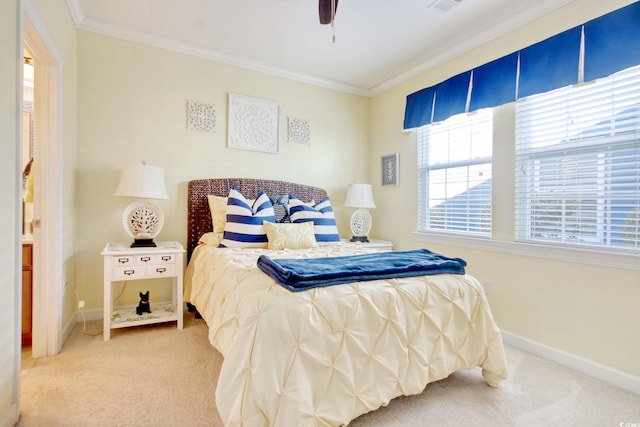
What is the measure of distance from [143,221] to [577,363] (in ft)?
11.6

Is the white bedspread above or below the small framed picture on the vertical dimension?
below

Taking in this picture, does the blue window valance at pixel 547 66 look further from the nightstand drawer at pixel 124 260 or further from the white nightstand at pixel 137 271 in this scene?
the nightstand drawer at pixel 124 260

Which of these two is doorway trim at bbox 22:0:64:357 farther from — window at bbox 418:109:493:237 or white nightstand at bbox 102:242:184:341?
window at bbox 418:109:493:237

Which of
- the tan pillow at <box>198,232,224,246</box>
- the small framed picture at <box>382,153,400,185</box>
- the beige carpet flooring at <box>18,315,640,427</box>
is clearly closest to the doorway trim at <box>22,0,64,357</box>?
the beige carpet flooring at <box>18,315,640,427</box>

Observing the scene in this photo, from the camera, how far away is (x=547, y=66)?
2.29m

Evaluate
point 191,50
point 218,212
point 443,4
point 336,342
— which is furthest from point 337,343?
point 191,50

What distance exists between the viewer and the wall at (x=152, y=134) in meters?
2.77

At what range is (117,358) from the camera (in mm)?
2137

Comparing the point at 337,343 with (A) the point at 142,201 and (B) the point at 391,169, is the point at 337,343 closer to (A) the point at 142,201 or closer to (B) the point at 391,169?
(A) the point at 142,201

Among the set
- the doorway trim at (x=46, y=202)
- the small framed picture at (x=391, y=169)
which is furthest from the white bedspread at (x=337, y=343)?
the small framed picture at (x=391, y=169)

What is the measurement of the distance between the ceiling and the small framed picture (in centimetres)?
93

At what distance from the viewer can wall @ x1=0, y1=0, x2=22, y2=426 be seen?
1369 mm

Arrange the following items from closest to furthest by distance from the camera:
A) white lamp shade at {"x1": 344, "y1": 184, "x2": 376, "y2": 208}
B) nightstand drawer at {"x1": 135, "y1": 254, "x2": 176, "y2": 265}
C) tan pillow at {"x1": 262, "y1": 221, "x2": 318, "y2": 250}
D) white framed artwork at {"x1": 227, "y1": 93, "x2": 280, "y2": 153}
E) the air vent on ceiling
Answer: the air vent on ceiling, nightstand drawer at {"x1": 135, "y1": 254, "x2": 176, "y2": 265}, tan pillow at {"x1": 262, "y1": 221, "x2": 318, "y2": 250}, white framed artwork at {"x1": 227, "y1": 93, "x2": 280, "y2": 153}, white lamp shade at {"x1": 344, "y1": 184, "x2": 376, "y2": 208}

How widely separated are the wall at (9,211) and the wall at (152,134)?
1.38 meters
